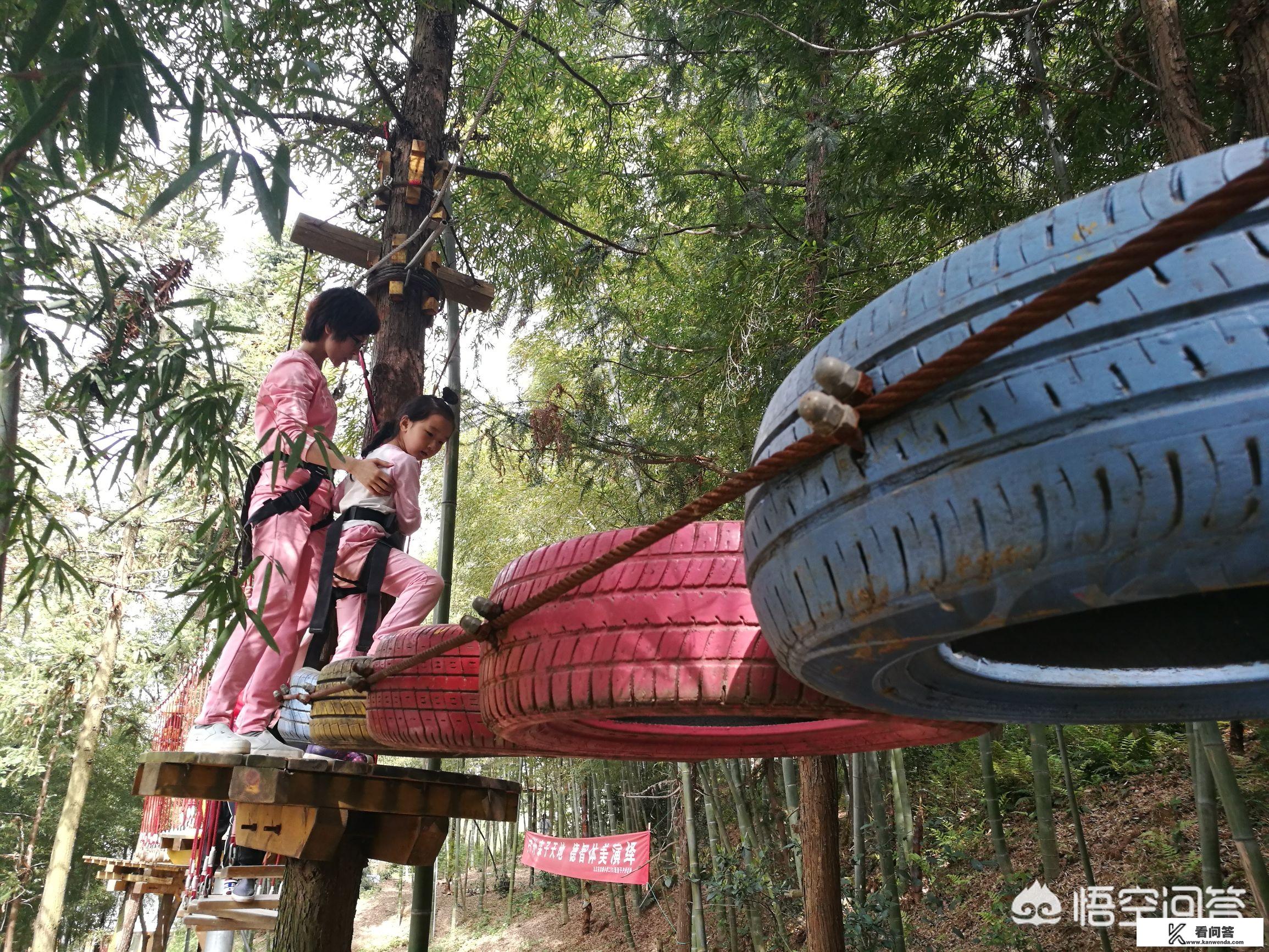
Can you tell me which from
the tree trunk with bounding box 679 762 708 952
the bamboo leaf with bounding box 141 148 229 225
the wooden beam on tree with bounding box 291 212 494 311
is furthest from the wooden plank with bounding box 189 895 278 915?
the tree trunk with bounding box 679 762 708 952

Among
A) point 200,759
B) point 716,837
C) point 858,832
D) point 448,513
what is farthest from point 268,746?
point 716,837

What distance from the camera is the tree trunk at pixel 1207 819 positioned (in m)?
3.61

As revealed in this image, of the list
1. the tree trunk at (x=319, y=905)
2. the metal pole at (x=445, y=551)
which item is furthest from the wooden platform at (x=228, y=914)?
the tree trunk at (x=319, y=905)

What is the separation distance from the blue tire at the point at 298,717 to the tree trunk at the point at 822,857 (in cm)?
232

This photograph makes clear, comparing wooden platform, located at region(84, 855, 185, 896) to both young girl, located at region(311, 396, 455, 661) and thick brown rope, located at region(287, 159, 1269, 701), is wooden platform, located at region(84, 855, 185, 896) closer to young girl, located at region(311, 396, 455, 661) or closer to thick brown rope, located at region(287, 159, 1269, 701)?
young girl, located at region(311, 396, 455, 661)

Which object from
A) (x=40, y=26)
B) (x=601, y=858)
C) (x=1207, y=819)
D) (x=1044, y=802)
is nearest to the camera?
(x=40, y=26)

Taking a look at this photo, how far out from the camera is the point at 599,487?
Answer: 8.60m

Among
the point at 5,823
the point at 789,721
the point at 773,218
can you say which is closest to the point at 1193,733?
the point at 789,721

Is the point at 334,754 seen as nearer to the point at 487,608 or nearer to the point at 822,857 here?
the point at 487,608

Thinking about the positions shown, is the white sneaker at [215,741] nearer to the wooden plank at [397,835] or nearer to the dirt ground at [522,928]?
the wooden plank at [397,835]

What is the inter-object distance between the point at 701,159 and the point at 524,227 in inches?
92.6

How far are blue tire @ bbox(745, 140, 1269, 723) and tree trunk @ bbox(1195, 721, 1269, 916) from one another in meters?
3.00

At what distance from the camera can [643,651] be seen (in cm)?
143

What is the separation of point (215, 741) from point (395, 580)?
26.6 inches
